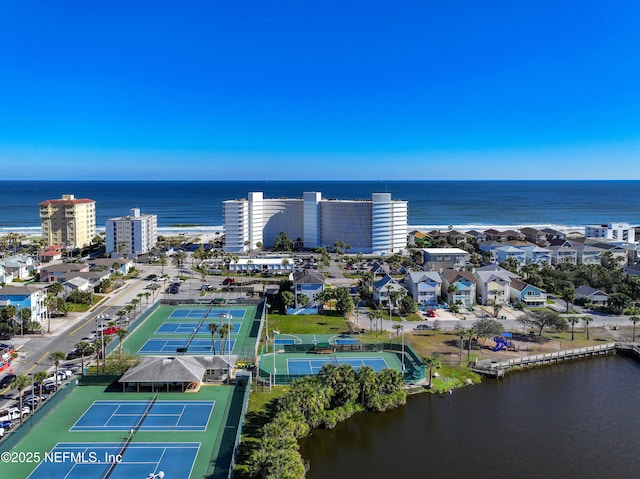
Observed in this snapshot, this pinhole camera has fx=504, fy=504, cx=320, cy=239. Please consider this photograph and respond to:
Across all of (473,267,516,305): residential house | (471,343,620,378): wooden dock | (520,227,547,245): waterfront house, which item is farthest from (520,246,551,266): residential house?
(471,343,620,378): wooden dock

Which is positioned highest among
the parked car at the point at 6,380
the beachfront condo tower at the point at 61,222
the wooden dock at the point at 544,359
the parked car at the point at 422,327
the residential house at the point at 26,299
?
the beachfront condo tower at the point at 61,222

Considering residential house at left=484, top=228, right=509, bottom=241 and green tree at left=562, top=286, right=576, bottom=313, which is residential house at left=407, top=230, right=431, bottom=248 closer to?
residential house at left=484, top=228, right=509, bottom=241

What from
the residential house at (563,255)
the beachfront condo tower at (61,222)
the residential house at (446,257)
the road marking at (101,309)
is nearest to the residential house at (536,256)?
the residential house at (563,255)

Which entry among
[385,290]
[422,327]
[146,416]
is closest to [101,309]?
[146,416]

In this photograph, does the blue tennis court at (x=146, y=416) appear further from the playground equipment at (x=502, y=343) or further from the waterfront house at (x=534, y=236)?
the waterfront house at (x=534, y=236)

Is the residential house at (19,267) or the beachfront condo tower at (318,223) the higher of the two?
the beachfront condo tower at (318,223)

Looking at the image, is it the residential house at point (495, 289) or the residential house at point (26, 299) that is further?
the residential house at point (495, 289)

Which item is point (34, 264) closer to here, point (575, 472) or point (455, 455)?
point (455, 455)
